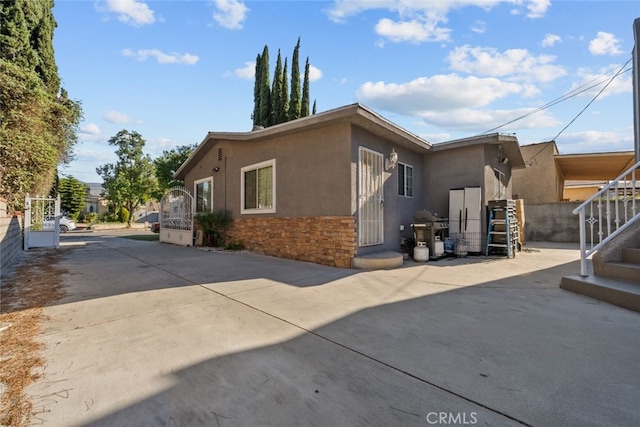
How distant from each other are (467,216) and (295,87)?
1401 centimetres

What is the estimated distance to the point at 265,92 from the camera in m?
18.7

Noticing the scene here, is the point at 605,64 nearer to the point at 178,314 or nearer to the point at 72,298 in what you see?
the point at 178,314

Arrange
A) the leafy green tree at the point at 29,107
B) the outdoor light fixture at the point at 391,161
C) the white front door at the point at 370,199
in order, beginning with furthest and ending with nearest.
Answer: the leafy green tree at the point at 29,107 → the outdoor light fixture at the point at 391,161 → the white front door at the point at 370,199

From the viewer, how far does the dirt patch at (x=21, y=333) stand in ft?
5.93

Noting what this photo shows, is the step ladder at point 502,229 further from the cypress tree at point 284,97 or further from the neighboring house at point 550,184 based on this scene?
the cypress tree at point 284,97

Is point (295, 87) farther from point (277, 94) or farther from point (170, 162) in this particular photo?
point (170, 162)

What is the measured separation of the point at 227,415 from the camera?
173 centimetres

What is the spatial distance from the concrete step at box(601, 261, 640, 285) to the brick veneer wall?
4.29m

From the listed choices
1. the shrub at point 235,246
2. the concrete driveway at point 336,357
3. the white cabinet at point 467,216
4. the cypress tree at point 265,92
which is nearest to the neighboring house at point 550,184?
the white cabinet at point 467,216

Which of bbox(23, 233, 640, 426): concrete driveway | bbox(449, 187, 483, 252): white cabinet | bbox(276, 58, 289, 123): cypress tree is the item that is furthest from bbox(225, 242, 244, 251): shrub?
bbox(276, 58, 289, 123): cypress tree

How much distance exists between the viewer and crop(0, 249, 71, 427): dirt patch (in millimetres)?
1808

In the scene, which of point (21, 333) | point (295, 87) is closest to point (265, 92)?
point (295, 87)
